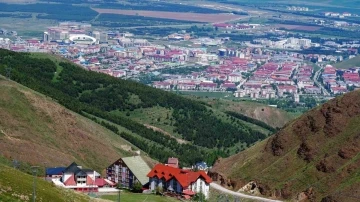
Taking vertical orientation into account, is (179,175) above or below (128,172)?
above

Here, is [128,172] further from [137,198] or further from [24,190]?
[24,190]

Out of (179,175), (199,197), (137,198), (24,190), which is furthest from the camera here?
(179,175)

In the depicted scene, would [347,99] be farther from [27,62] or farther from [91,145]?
[27,62]

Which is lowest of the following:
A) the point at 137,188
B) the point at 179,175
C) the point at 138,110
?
the point at 138,110

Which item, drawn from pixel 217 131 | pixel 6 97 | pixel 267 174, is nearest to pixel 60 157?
pixel 6 97

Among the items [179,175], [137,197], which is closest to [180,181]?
[179,175]

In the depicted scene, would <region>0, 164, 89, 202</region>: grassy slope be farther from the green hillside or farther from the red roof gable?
the green hillside

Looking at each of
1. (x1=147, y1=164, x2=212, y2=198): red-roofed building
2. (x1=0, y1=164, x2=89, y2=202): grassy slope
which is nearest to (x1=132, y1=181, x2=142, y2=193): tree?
(x1=147, y1=164, x2=212, y2=198): red-roofed building
